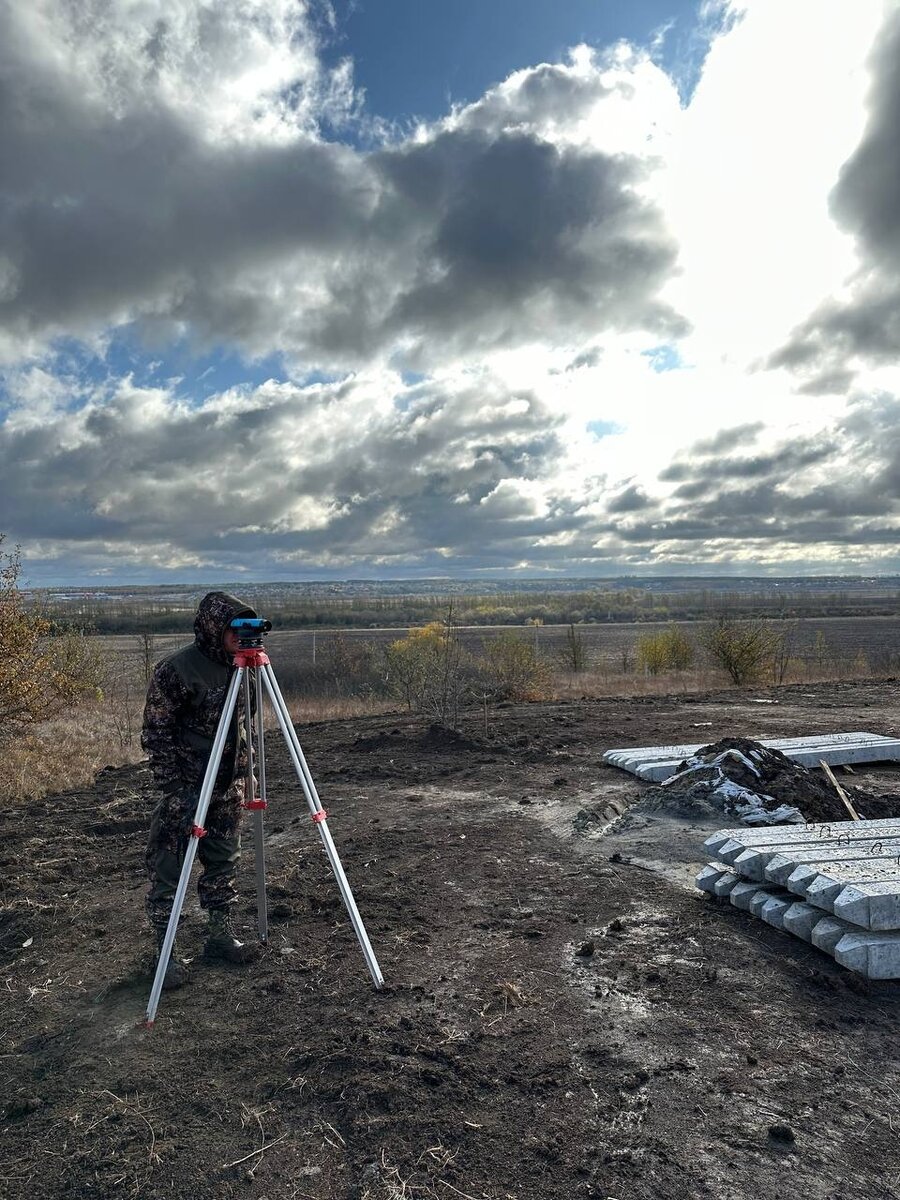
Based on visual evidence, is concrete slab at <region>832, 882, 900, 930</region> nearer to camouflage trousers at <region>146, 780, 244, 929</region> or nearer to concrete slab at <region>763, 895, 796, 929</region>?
concrete slab at <region>763, 895, 796, 929</region>

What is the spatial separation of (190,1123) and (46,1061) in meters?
1.10

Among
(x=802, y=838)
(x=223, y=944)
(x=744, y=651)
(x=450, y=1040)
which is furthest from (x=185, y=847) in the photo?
(x=744, y=651)

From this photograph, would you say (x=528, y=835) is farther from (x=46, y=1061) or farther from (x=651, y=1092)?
(x=46, y=1061)

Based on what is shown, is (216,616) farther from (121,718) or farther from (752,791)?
(121,718)

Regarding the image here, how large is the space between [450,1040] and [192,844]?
68.5 inches

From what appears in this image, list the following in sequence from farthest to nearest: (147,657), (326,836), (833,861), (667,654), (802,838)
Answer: (667,654) → (147,657) → (802,838) → (833,861) → (326,836)

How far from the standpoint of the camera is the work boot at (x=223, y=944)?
16.4ft

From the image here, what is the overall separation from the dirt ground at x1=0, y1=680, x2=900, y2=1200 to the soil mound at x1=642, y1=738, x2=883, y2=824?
613mm

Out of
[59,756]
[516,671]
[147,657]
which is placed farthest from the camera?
[516,671]

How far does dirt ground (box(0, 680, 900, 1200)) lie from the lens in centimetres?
321

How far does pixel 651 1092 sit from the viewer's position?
3639 millimetres

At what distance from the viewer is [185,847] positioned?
15.7ft

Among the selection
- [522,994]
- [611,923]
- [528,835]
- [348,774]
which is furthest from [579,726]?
[522,994]

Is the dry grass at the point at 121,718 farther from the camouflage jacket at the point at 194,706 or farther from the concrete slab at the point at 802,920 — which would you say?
the concrete slab at the point at 802,920
